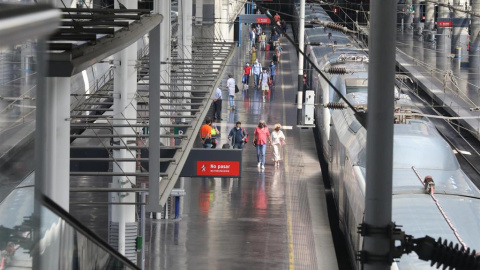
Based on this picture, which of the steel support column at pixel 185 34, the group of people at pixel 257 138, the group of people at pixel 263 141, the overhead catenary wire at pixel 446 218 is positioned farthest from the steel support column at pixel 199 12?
the overhead catenary wire at pixel 446 218

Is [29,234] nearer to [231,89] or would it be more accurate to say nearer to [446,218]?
[446,218]

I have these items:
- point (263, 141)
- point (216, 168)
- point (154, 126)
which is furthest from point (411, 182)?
point (263, 141)

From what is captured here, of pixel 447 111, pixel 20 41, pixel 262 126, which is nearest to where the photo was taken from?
pixel 20 41

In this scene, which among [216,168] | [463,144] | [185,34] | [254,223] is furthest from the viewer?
[463,144]

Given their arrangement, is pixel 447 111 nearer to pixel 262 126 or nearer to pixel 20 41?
pixel 262 126

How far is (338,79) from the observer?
87.1ft

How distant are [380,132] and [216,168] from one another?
13236 millimetres

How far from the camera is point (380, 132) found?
6.15 m

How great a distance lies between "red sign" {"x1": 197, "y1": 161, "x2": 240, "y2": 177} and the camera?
19281mm

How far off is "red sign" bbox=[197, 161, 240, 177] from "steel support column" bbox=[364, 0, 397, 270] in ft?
42.8

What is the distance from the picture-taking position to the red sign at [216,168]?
63.3 ft

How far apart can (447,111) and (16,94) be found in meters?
37.6

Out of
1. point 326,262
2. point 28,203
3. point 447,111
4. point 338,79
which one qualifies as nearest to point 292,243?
point 326,262

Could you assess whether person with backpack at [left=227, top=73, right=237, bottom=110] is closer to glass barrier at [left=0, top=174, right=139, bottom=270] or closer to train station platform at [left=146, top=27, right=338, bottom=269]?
train station platform at [left=146, top=27, right=338, bottom=269]
